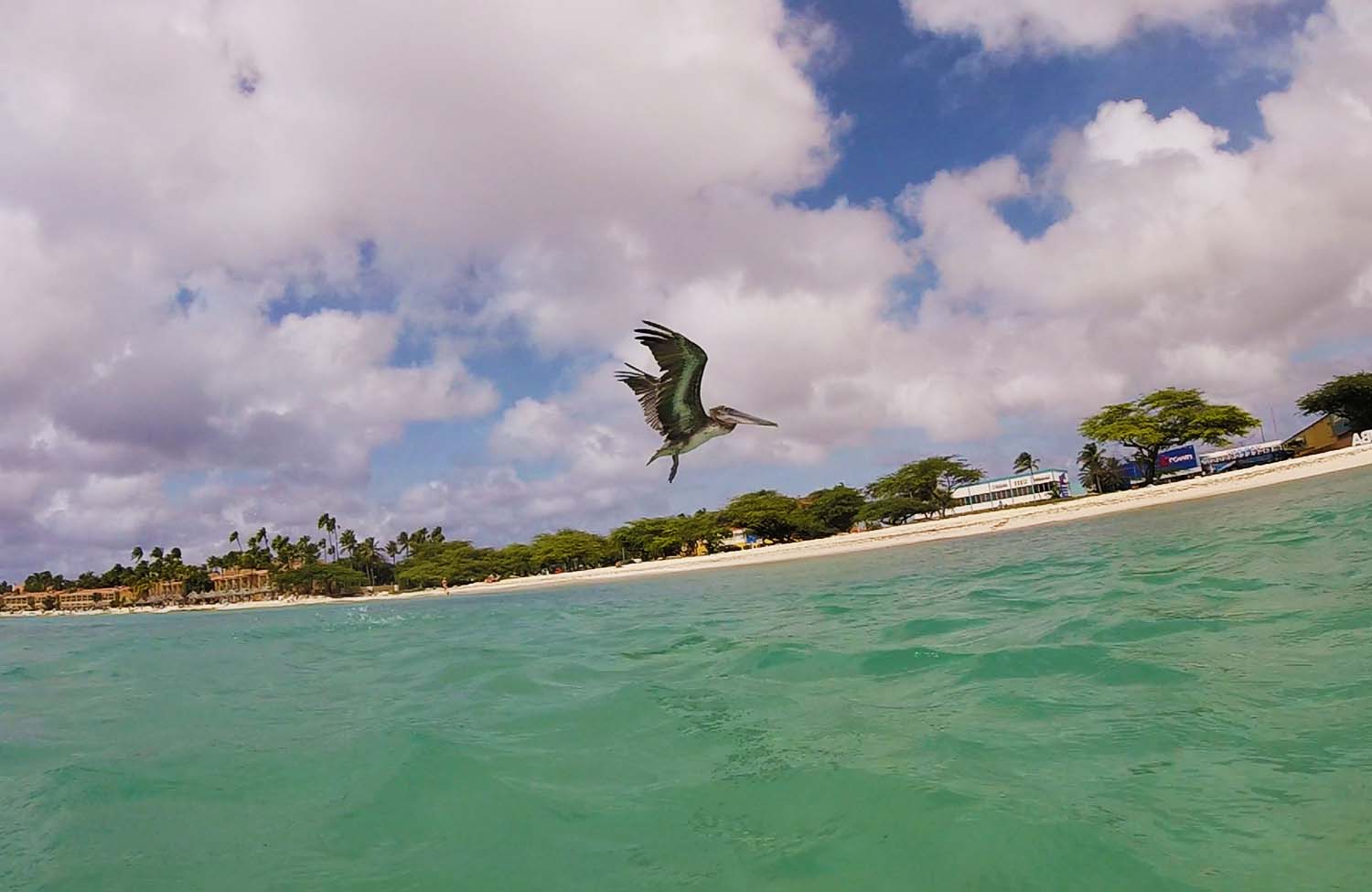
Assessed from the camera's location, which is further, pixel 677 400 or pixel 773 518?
pixel 773 518

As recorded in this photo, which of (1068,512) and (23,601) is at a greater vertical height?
(23,601)

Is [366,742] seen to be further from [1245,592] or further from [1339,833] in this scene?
[1245,592]

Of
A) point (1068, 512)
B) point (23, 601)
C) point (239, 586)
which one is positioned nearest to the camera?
point (1068, 512)

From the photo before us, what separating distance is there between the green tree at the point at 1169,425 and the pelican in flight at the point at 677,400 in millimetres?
62205

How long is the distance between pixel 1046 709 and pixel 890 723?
1.29m

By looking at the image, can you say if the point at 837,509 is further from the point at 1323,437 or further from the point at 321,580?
the point at 321,580

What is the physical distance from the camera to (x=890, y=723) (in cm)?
658

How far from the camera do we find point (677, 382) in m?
10.7

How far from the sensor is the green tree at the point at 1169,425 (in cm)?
6141

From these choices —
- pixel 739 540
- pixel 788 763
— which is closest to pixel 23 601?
pixel 739 540

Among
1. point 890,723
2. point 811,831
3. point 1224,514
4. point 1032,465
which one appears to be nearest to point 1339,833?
point 811,831

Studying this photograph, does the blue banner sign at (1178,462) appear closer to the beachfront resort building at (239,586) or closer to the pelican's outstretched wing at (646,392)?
the pelican's outstretched wing at (646,392)

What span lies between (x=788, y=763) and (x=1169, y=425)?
230 feet

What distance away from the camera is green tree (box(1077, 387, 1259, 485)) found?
61.4 meters
